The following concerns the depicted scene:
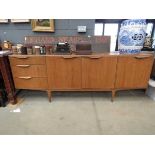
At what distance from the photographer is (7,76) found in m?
2.04

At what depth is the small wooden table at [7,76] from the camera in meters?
1.96

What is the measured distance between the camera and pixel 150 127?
167 centimetres

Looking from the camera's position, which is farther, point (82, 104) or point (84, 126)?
point (82, 104)

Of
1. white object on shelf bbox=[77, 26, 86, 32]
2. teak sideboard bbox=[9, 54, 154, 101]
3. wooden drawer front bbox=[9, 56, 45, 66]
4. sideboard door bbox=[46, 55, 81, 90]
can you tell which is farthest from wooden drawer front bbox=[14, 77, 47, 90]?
white object on shelf bbox=[77, 26, 86, 32]

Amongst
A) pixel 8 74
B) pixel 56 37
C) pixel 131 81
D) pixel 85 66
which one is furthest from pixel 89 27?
pixel 8 74

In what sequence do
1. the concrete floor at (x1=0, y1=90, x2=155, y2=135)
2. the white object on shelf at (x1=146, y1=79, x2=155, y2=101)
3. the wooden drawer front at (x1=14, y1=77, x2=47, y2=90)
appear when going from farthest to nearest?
1. the white object on shelf at (x1=146, y1=79, x2=155, y2=101)
2. the wooden drawer front at (x1=14, y1=77, x2=47, y2=90)
3. the concrete floor at (x1=0, y1=90, x2=155, y2=135)

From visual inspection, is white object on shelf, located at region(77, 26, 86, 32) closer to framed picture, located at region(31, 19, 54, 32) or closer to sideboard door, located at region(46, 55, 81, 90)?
framed picture, located at region(31, 19, 54, 32)

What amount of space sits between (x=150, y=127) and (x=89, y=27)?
177 centimetres

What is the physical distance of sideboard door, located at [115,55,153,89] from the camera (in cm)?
199

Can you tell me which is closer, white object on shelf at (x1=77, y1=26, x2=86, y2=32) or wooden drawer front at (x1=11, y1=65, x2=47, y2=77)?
wooden drawer front at (x1=11, y1=65, x2=47, y2=77)

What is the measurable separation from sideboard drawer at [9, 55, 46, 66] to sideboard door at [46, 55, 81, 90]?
0.10 meters

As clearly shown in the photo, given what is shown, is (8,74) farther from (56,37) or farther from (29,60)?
(56,37)

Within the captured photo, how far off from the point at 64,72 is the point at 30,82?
567 millimetres

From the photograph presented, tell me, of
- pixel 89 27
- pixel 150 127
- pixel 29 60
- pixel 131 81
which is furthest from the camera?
pixel 89 27
